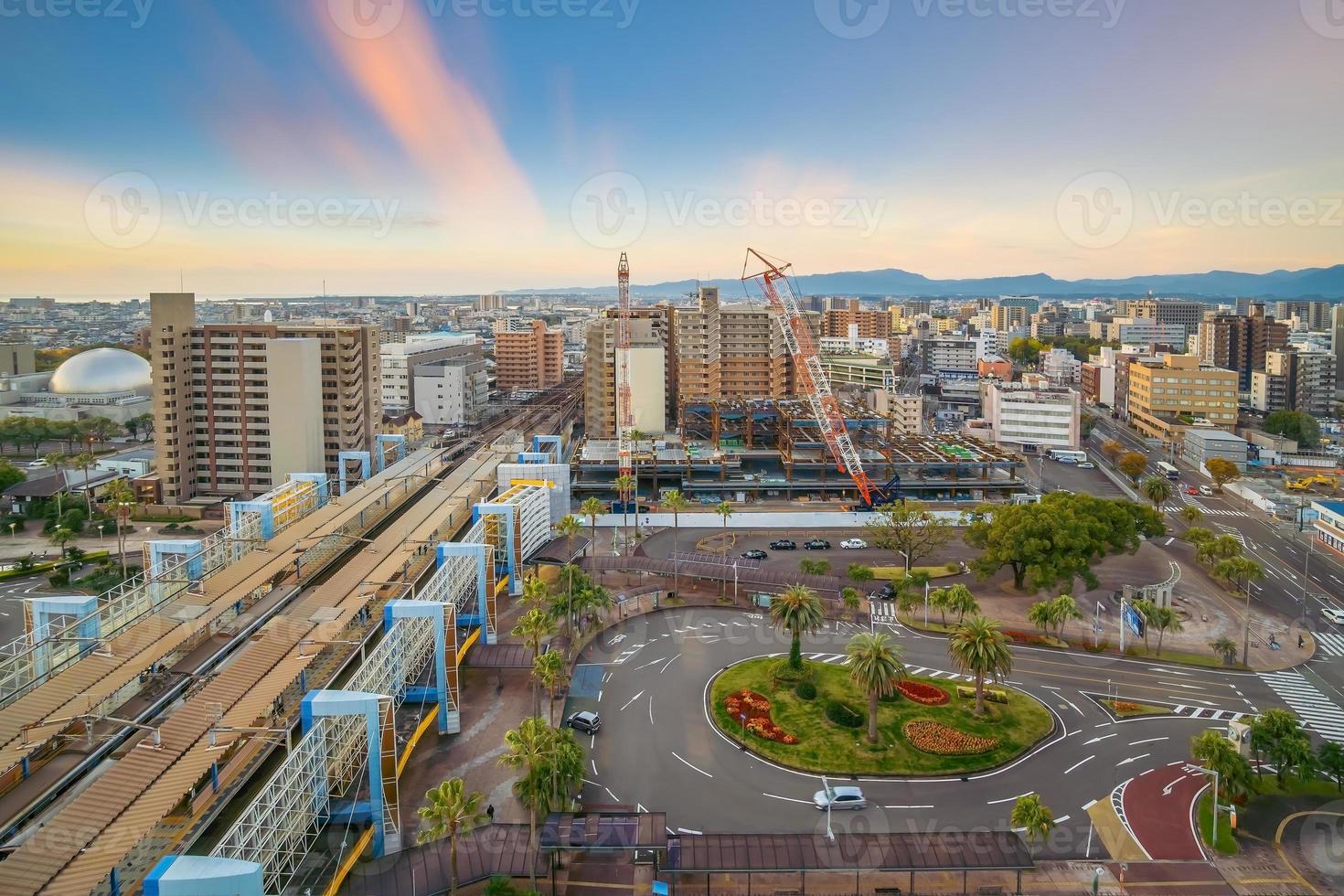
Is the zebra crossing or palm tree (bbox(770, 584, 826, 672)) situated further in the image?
palm tree (bbox(770, 584, 826, 672))

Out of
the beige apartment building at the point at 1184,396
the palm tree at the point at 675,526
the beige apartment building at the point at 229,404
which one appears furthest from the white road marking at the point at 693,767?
the beige apartment building at the point at 1184,396

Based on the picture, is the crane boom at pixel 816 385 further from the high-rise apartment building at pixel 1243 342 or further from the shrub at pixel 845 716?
the high-rise apartment building at pixel 1243 342

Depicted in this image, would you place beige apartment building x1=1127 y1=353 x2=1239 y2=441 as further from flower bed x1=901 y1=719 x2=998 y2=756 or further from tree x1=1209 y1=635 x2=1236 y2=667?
flower bed x1=901 y1=719 x2=998 y2=756

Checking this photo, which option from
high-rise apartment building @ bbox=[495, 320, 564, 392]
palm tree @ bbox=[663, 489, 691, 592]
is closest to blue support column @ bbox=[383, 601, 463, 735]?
palm tree @ bbox=[663, 489, 691, 592]

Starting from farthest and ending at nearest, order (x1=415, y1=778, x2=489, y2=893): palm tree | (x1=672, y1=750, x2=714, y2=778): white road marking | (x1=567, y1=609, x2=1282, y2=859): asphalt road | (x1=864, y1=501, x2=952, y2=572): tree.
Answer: (x1=864, y1=501, x2=952, y2=572): tree
(x1=672, y1=750, x2=714, y2=778): white road marking
(x1=567, y1=609, x2=1282, y2=859): asphalt road
(x1=415, y1=778, x2=489, y2=893): palm tree

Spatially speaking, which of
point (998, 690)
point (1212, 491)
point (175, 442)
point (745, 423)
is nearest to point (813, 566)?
point (998, 690)

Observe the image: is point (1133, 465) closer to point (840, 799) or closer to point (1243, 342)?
point (840, 799)
